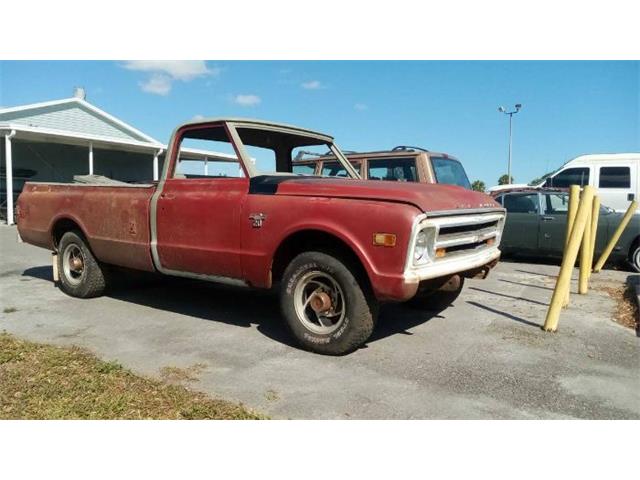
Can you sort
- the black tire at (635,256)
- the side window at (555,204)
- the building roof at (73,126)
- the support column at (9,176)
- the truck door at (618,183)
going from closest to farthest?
the black tire at (635,256) < the side window at (555,204) < the truck door at (618,183) < the support column at (9,176) < the building roof at (73,126)

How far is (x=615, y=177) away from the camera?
12578 millimetres

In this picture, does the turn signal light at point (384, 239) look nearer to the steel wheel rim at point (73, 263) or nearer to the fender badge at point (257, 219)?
the fender badge at point (257, 219)

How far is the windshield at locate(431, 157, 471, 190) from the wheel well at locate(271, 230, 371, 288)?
3830 millimetres

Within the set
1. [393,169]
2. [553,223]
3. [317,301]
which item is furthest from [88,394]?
[553,223]

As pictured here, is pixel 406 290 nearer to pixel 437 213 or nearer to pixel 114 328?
pixel 437 213

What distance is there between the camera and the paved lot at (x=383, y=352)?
3172 millimetres

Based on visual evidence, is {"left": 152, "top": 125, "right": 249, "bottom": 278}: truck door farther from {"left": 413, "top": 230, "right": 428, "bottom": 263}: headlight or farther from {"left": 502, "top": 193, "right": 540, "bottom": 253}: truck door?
{"left": 502, "top": 193, "right": 540, "bottom": 253}: truck door

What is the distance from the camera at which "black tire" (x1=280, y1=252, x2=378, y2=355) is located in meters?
3.85

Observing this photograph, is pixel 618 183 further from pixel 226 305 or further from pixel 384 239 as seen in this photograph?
pixel 384 239

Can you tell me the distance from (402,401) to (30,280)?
6.35 metres

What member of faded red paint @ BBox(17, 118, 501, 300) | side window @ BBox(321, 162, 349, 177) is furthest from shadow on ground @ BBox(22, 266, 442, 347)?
side window @ BBox(321, 162, 349, 177)

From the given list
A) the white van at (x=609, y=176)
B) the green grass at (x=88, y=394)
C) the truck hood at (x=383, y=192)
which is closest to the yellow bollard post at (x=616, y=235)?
the white van at (x=609, y=176)

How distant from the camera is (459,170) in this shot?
830 centimetres

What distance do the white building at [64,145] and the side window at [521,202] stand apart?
35.2 ft
